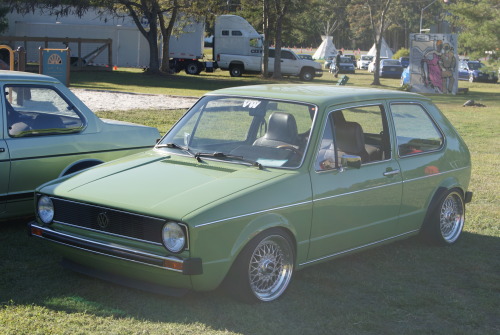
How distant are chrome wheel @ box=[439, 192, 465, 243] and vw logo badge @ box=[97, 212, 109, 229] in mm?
3468

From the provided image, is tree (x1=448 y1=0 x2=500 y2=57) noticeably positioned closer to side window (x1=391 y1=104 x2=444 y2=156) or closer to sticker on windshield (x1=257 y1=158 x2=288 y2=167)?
side window (x1=391 y1=104 x2=444 y2=156)

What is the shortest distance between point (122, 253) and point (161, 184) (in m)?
0.64

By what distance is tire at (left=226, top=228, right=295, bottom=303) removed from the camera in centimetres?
507

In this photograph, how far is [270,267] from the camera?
5316 millimetres

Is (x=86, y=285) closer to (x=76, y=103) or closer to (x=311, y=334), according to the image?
(x=311, y=334)

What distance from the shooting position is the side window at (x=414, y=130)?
6809mm

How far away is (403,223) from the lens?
661 cm

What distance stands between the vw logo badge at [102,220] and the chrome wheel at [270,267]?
3.43ft

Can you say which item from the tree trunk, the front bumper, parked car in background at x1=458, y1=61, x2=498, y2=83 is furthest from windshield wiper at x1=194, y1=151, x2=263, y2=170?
parked car in background at x1=458, y1=61, x2=498, y2=83

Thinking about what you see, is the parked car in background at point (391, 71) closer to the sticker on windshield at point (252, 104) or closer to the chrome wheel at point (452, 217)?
the chrome wheel at point (452, 217)

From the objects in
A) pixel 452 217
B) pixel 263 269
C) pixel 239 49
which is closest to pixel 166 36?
pixel 239 49

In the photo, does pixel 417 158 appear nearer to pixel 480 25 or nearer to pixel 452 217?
pixel 452 217

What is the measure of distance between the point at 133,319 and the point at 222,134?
217 centimetres

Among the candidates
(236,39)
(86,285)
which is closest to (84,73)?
(236,39)
